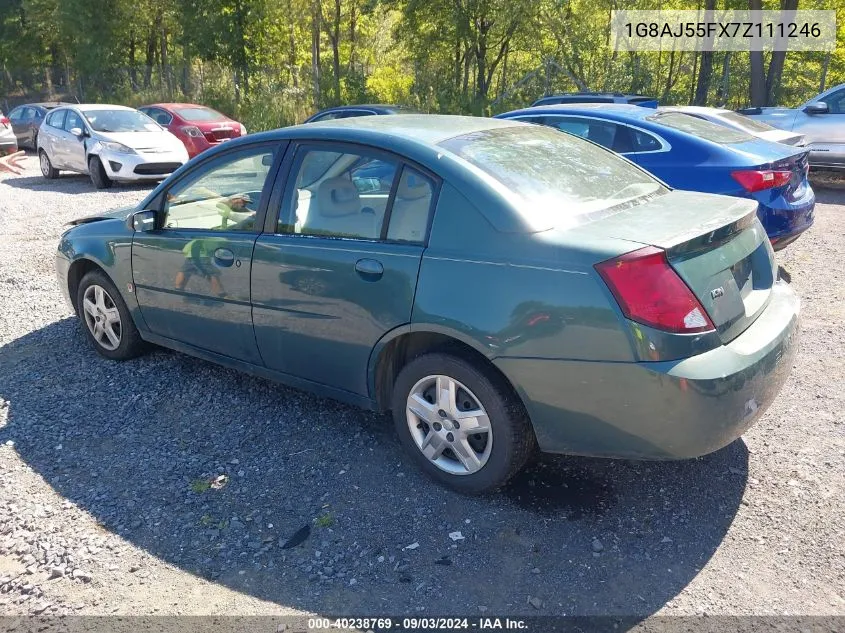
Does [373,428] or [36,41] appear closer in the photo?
[373,428]

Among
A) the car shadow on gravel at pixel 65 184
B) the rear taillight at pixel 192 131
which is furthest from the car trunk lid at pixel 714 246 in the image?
the rear taillight at pixel 192 131

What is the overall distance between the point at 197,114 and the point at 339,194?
13711 millimetres

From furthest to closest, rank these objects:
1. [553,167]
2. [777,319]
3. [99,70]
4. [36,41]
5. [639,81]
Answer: [36,41], [99,70], [639,81], [553,167], [777,319]

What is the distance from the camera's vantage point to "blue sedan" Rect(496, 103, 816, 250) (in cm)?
617

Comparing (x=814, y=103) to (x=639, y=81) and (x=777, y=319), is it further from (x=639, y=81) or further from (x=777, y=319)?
(x=777, y=319)

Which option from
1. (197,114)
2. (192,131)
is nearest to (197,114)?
(197,114)

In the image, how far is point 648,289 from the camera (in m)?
2.78

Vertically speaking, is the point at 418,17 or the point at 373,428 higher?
the point at 418,17

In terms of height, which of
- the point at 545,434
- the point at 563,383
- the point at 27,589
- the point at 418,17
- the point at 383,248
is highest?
the point at 418,17

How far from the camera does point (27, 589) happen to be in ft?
9.46

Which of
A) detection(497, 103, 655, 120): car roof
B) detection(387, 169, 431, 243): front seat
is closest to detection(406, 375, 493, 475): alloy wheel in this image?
detection(387, 169, 431, 243): front seat

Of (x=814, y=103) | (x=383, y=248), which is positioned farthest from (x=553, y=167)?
(x=814, y=103)

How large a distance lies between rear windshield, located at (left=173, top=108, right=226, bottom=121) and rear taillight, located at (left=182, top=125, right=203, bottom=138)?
351 millimetres

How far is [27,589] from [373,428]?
184 cm
